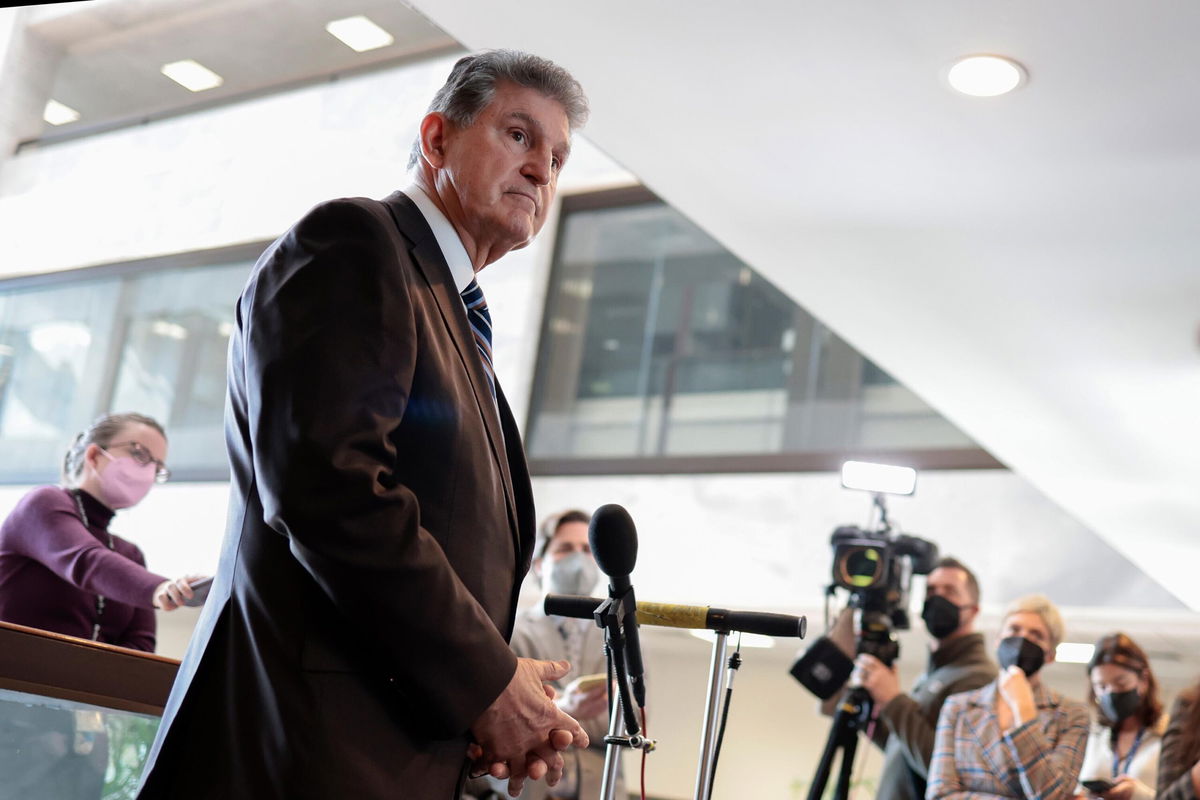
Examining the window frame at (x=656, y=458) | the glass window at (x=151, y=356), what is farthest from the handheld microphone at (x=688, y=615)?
the glass window at (x=151, y=356)

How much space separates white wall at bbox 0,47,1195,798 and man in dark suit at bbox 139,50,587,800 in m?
4.00

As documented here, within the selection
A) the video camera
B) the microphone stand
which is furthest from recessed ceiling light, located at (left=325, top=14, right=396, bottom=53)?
the microphone stand

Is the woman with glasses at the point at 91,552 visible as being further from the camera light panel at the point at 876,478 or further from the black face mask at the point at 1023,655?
the black face mask at the point at 1023,655

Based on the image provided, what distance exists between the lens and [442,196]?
4.34 ft

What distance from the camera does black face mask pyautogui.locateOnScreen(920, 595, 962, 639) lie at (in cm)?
344

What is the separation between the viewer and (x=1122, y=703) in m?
3.44

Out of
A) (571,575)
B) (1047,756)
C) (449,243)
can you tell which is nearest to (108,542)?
(571,575)

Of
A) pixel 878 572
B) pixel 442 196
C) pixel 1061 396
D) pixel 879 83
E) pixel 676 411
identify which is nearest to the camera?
pixel 442 196

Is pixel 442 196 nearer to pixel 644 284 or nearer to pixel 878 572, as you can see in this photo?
pixel 878 572

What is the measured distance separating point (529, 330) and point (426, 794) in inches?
270

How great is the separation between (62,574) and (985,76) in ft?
6.24

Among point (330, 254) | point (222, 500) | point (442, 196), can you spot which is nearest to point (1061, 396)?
point (442, 196)

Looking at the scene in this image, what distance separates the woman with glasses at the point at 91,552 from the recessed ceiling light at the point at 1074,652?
509 cm

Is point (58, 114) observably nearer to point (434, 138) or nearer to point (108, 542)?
point (108, 542)
